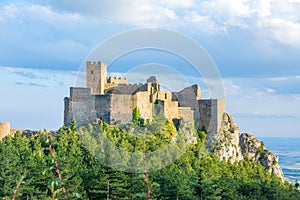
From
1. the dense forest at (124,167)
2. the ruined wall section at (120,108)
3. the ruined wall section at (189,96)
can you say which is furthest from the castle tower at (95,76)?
the ruined wall section at (189,96)

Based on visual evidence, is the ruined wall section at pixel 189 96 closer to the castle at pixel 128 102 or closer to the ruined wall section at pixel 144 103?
the castle at pixel 128 102

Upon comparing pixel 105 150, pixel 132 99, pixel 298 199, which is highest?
pixel 132 99

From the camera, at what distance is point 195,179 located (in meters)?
33.5

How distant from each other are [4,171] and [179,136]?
20.1 meters

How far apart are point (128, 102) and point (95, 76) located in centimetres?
437

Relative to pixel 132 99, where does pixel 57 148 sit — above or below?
below

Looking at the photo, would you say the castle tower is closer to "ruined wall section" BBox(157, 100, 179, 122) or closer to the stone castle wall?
"ruined wall section" BBox(157, 100, 179, 122)

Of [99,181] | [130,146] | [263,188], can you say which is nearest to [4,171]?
[99,181]

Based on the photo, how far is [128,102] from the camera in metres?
44.1

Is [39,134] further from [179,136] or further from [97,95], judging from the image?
[179,136]

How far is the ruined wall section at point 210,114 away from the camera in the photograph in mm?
52188

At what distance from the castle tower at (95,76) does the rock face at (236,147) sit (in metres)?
12.7

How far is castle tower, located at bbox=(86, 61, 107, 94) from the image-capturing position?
150 feet

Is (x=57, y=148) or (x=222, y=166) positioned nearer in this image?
(x=57, y=148)
